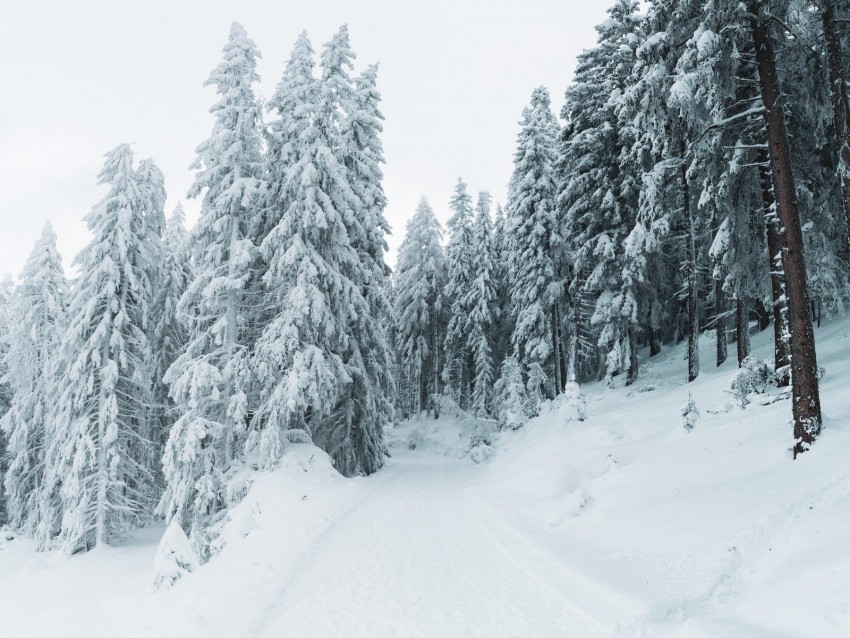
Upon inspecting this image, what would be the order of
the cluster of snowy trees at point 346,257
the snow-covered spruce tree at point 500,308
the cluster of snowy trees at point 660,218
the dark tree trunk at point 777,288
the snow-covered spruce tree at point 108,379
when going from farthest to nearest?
the snow-covered spruce tree at point 500,308, the snow-covered spruce tree at point 108,379, the dark tree trunk at point 777,288, the cluster of snowy trees at point 346,257, the cluster of snowy trees at point 660,218

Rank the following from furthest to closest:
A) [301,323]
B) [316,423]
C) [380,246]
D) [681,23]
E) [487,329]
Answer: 1. [487,329]
2. [380,246]
3. [316,423]
4. [301,323]
5. [681,23]

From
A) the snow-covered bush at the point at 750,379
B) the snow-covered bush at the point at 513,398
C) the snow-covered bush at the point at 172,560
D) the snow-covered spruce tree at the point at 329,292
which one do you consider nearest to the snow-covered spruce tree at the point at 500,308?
the snow-covered bush at the point at 513,398

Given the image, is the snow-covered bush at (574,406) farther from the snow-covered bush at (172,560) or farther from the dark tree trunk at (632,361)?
the snow-covered bush at (172,560)

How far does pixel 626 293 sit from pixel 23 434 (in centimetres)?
2799

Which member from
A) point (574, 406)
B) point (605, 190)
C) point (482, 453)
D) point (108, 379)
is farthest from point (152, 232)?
point (605, 190)

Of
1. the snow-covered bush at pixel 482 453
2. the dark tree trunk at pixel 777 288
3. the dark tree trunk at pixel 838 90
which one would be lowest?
the snow-covered bush at pixel 482 453

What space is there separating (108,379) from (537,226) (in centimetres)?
2131

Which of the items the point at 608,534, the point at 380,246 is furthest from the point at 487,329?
the point at 608,534

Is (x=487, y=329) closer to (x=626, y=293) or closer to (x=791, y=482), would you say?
(x=626, y=293)

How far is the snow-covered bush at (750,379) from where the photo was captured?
13414mm

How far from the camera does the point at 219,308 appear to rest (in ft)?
59.8

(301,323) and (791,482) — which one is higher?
(301,323)

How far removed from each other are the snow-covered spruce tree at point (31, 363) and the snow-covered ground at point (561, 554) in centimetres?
964

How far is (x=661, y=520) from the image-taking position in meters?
8.69
